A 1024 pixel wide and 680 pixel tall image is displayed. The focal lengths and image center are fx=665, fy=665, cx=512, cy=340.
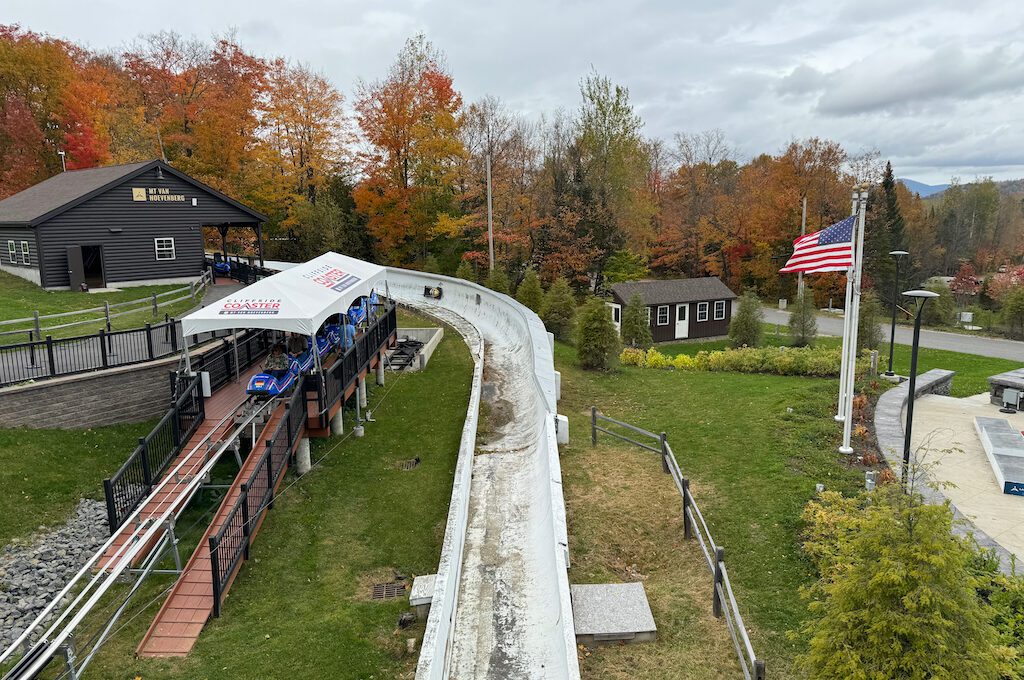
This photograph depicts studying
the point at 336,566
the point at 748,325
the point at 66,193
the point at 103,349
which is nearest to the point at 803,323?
the point at 748,325

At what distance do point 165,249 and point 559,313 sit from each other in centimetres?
1611

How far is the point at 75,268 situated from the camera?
79.5ft

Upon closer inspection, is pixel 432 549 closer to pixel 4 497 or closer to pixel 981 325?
pixel 4 497

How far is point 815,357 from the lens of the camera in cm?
2141

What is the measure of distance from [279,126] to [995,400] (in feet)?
126

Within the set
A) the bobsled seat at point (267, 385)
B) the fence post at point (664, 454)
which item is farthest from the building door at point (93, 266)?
the fence post at point (664, 454)

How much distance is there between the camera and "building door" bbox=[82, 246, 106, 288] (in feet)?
82.4

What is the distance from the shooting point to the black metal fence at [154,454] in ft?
32.1

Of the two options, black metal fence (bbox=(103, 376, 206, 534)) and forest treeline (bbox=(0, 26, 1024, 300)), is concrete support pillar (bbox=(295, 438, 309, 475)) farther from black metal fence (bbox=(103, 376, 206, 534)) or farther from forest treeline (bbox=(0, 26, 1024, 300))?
forest treeline (bbox=(0, 26, 1024, 300))

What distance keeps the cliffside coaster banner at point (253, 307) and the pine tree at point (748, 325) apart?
74.7 feet

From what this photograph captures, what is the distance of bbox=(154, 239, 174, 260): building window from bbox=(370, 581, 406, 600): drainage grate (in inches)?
865

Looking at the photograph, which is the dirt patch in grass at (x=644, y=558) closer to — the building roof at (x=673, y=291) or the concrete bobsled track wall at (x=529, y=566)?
the concrete bobsled track wall at (x=529, y=566)

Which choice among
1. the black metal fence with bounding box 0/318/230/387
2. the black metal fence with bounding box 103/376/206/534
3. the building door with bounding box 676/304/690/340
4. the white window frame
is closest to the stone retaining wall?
the black metal fence with bounding box 103/376/206/534

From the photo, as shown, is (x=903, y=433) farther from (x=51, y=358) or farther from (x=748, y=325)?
(x=51, y=358)
